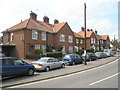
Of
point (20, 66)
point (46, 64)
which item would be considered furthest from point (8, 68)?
point (46, 64)

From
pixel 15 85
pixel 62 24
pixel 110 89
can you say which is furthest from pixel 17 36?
pixel 110 89

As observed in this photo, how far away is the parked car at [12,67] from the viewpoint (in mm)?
8529

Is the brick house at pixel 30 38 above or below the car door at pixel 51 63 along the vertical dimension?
above

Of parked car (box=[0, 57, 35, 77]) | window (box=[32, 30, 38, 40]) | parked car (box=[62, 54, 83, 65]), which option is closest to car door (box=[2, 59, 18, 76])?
parked car (box=[0, 57, 35, 77])

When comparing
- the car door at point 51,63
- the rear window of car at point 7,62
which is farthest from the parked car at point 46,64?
the rear window of car at point 7,62

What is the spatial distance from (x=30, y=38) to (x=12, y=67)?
593 inches

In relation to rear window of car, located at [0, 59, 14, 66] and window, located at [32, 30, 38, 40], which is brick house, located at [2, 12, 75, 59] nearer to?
window, located at [32, 30, 38, 40]

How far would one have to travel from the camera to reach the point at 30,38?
77.4 ft

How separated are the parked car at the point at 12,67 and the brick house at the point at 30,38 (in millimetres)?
12739

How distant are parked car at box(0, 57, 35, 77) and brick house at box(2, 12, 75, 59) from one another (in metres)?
12.7

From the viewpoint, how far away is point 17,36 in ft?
78.6

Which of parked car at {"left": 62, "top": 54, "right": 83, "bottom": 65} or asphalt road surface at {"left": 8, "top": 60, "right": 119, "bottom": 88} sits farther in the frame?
parked car at {"left": 62, "top": 54, "right": 83, "bottom": 65}

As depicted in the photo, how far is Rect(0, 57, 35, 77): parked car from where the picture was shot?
853 centimetres

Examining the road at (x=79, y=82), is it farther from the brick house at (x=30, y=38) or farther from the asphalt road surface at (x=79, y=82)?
the brick house at (x=30, y=38)
